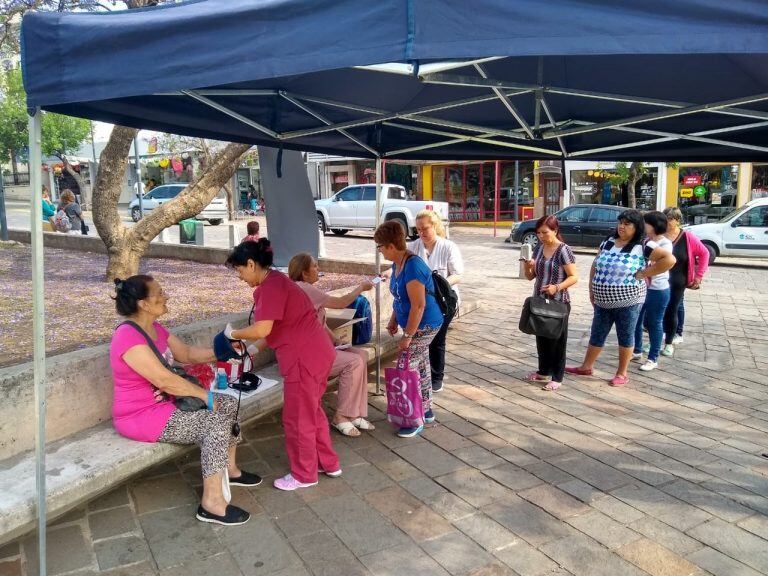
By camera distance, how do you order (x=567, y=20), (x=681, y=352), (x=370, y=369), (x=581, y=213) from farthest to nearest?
1. (x=581, y=213)
2. (x=681, y=352)
3. (x=370, y=369)
4. (x=567, y=20)

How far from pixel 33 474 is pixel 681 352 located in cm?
608

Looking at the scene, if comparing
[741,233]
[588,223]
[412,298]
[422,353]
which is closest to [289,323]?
[412,298]

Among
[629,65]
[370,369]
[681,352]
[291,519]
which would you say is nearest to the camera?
[291,519]

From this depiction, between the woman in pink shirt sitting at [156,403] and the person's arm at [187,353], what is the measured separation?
0.75ft

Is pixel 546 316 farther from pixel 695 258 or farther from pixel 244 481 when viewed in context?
pixel 244 481

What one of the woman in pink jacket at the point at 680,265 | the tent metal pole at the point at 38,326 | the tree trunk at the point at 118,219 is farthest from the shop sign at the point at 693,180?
the tent metal pole at the point at 38,326

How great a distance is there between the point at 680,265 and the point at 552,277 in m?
1.92

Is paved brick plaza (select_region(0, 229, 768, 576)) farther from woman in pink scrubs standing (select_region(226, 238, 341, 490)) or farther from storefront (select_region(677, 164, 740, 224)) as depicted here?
storefront (select_region(677, 164, 740, 224))

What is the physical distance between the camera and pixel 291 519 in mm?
3229

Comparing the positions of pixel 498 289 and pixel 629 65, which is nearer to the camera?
pixel 629 65

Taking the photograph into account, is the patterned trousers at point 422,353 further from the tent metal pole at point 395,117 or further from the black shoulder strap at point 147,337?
the black shoulder strap at point 147,337

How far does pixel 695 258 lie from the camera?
20.2 ft

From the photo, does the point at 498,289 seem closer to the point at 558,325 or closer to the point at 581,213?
the point at 558,325

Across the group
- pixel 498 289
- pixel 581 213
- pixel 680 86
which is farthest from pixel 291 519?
pixel 581 213
